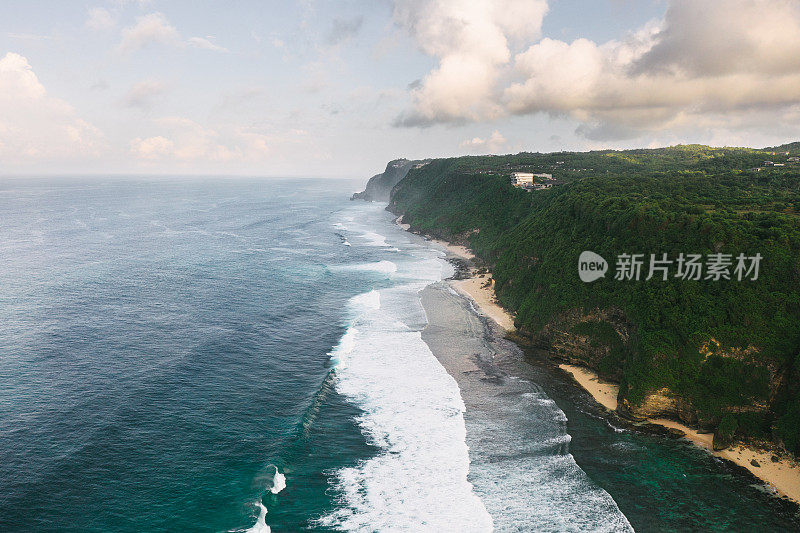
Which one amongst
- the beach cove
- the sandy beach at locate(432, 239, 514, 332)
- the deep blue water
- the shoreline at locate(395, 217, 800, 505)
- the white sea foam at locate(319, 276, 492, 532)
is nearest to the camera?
the white sea foam at locate(319, 276, 492, 532)

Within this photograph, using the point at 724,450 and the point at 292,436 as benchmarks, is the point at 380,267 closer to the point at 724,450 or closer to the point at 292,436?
the point at 292,436

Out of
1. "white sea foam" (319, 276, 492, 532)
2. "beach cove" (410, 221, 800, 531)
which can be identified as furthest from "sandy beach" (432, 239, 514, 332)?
"white sea foam" (319, 276, 492, 532)

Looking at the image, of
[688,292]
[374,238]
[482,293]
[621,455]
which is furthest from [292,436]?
[374,238]

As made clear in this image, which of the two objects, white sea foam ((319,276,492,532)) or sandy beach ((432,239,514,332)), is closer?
white sea foam ((319,276,492,532))

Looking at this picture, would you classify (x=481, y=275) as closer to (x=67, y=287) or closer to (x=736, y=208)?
(x=736, y=208)

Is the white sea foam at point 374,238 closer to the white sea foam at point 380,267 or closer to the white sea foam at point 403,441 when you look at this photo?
the white sea foam at point 380,267

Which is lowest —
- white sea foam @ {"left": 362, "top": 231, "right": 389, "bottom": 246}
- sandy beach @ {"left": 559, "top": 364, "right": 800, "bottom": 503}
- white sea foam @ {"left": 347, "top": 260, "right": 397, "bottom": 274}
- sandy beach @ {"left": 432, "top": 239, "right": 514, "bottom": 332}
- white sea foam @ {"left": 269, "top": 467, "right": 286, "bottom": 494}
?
white sea foam @ {"left": 269, "top": 467, "right": 286, "bottom": 494}

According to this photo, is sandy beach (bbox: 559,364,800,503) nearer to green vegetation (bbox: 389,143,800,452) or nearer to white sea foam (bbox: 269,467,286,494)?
green vegetation (bbox: 389,143,800,452)
